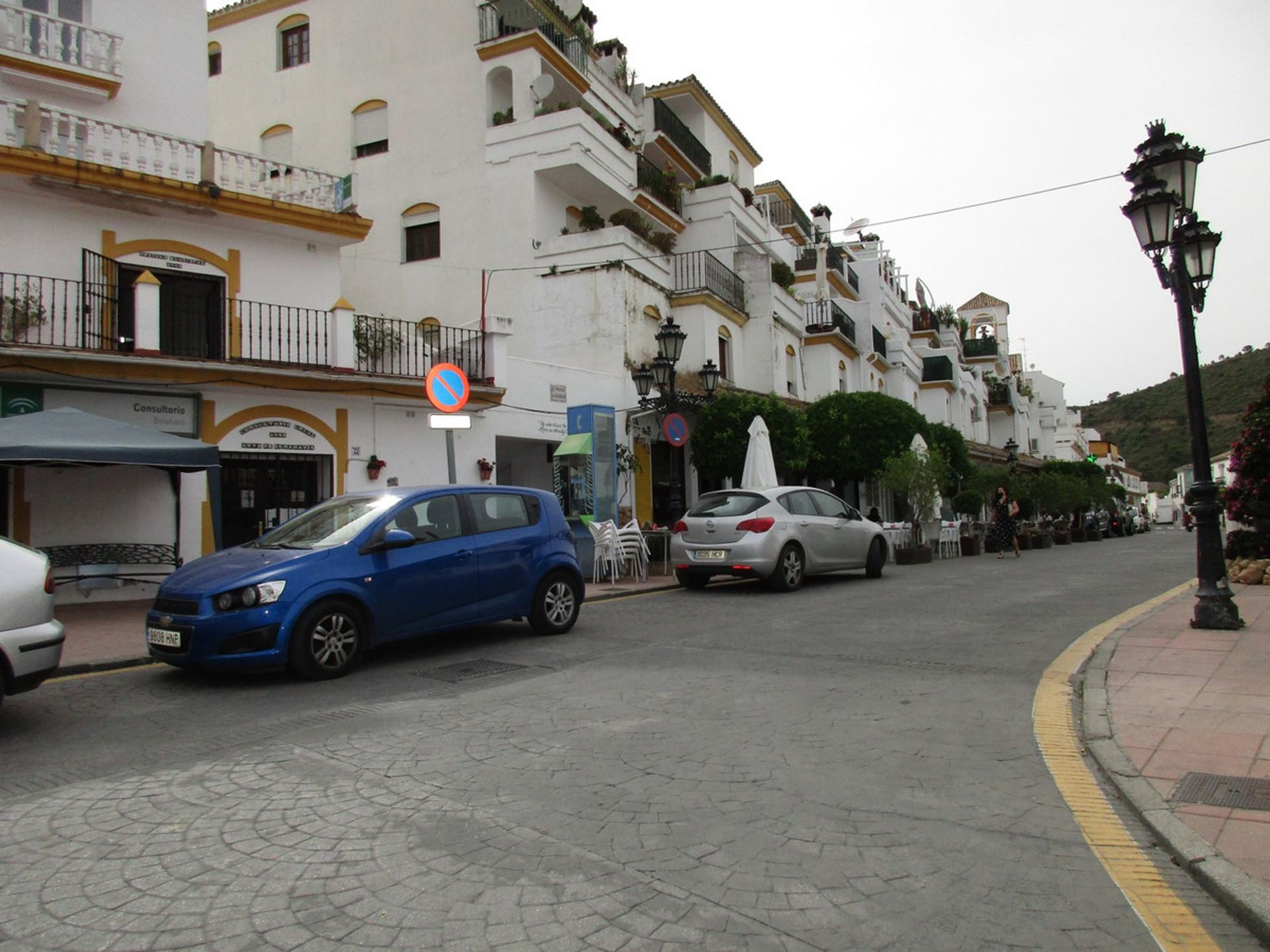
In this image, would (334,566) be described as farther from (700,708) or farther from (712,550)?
(712,550)

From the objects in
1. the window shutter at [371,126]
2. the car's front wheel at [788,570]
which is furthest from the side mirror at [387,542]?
the window shutter at [371,126]

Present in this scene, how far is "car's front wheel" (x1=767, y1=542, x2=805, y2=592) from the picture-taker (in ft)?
42.1

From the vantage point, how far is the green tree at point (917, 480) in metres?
21.0

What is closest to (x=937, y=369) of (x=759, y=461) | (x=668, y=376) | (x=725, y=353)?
(x=725, y=353)

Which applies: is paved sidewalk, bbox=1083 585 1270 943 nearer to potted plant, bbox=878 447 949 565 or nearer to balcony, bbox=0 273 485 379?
balcony, bbox=0 273 485 379

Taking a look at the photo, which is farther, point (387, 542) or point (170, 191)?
point (170, 191)

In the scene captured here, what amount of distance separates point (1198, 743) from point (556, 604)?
237 inches

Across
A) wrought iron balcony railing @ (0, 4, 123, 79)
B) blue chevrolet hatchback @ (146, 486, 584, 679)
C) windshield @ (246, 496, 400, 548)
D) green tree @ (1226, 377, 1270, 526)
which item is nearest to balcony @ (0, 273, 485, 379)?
wrought iron balcony railing @ (0, 4, 123, 79)

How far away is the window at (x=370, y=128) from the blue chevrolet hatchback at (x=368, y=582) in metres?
18.1

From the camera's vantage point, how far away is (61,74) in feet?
47.6

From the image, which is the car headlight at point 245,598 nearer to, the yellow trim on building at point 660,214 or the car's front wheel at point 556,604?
the car's front wheel at point 556,604

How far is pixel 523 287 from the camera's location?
851 inches

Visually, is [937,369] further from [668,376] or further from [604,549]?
[604,549]

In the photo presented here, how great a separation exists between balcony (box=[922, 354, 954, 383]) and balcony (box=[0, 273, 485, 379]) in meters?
34.5
